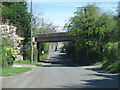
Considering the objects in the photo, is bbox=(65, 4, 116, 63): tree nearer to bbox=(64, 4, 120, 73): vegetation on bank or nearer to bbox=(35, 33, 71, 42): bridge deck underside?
bbox=(64, 4, 120, 73): vegetation on bank

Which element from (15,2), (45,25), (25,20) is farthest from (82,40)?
(45,25)

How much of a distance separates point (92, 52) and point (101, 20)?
22.5 ft

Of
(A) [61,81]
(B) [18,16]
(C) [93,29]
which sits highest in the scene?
(B) [18,16]

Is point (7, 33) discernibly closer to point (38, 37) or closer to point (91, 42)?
point (91, 42)

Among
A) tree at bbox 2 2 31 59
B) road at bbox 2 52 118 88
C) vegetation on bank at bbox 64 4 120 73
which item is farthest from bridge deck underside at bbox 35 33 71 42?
road at bbox 2 52 118 88

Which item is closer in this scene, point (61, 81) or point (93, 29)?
point (61, 81)

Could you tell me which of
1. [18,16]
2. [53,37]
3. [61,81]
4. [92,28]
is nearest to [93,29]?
[92,28]

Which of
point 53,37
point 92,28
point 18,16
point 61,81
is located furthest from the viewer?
point 53,37

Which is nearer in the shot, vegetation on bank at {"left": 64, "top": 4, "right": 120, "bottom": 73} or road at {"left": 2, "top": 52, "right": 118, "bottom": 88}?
road at {"left": 2, "top": 52, "right": 118, "bottom": 88}

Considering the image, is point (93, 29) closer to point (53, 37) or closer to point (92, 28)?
point (92, 28)

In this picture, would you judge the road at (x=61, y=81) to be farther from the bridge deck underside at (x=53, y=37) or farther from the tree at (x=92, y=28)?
the bridge deck underside at (x=53, y=37)

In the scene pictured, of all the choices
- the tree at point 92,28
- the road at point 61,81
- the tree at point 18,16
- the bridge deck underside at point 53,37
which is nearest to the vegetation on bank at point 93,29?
the tree at point 92,28

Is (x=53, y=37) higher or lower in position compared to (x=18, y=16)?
lower

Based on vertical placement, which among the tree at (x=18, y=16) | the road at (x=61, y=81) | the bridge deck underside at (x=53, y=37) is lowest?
the road at (x=61, y=81)
